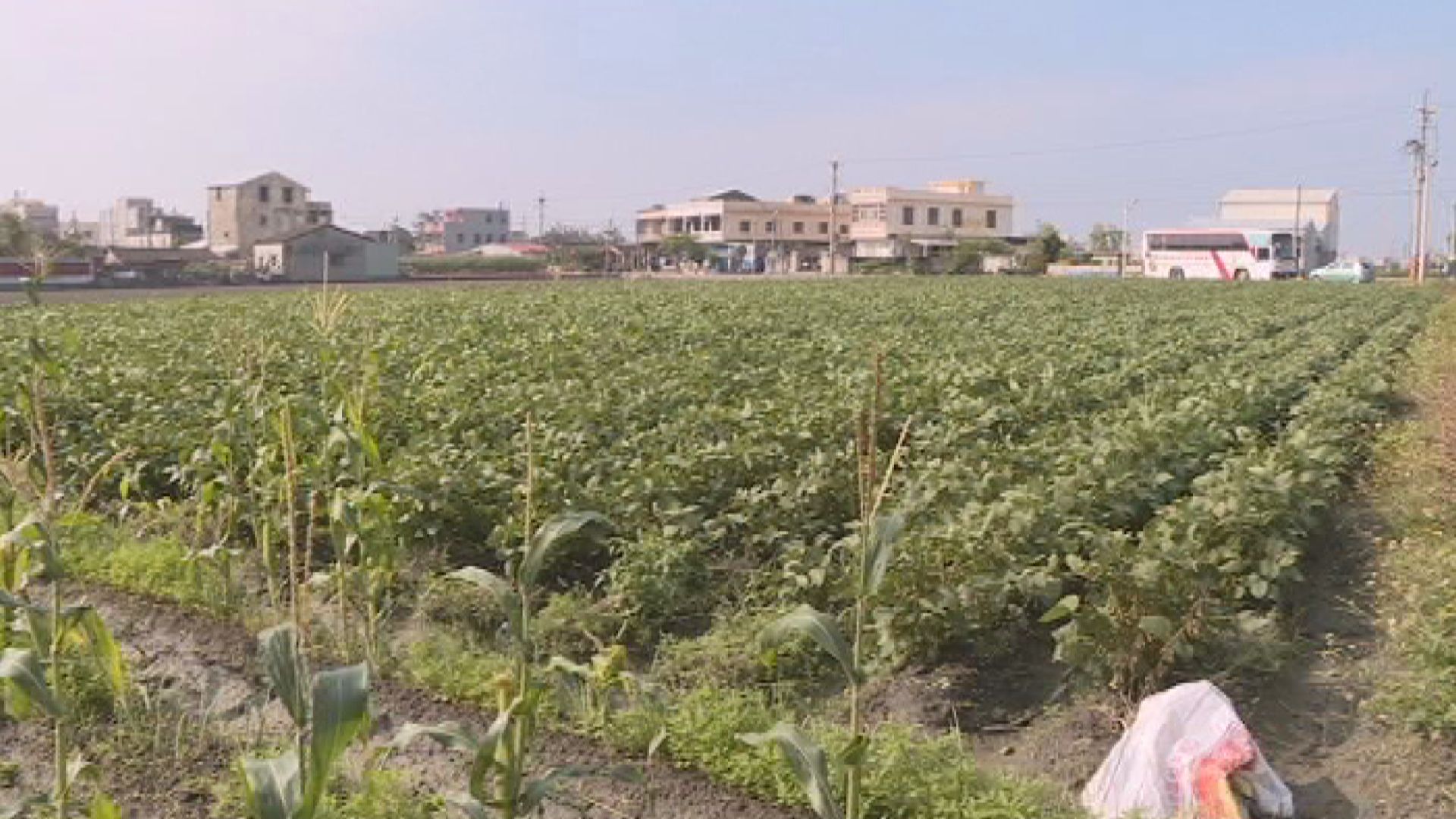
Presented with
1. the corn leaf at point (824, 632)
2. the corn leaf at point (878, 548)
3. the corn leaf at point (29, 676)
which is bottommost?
the corn leaf at point (29, 676)

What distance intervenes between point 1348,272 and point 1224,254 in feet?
20.6

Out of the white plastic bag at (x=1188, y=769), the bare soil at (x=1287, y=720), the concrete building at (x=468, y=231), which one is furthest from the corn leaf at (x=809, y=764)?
the concrete building at (x=468, y=231)

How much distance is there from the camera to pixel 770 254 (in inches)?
3543

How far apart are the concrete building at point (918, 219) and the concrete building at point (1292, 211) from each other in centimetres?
1772

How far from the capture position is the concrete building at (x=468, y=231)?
12594 centimetres

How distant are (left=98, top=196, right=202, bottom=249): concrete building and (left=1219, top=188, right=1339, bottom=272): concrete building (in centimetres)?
7544

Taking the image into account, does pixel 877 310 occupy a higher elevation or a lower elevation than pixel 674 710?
higher

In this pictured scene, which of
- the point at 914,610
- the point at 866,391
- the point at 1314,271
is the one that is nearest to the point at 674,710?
the point at 914,610

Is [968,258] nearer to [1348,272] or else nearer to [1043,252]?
[1043,252]

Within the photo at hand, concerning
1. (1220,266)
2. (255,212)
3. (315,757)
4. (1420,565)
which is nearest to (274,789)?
(315,757)

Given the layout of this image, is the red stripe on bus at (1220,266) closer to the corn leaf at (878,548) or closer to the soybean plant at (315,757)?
the corn leaf at (878,548)

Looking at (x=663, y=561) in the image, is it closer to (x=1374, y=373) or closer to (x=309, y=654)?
(x=309, y=654)

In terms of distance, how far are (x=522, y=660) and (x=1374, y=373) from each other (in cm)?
1127

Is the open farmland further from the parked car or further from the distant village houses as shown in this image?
the distant village houses
